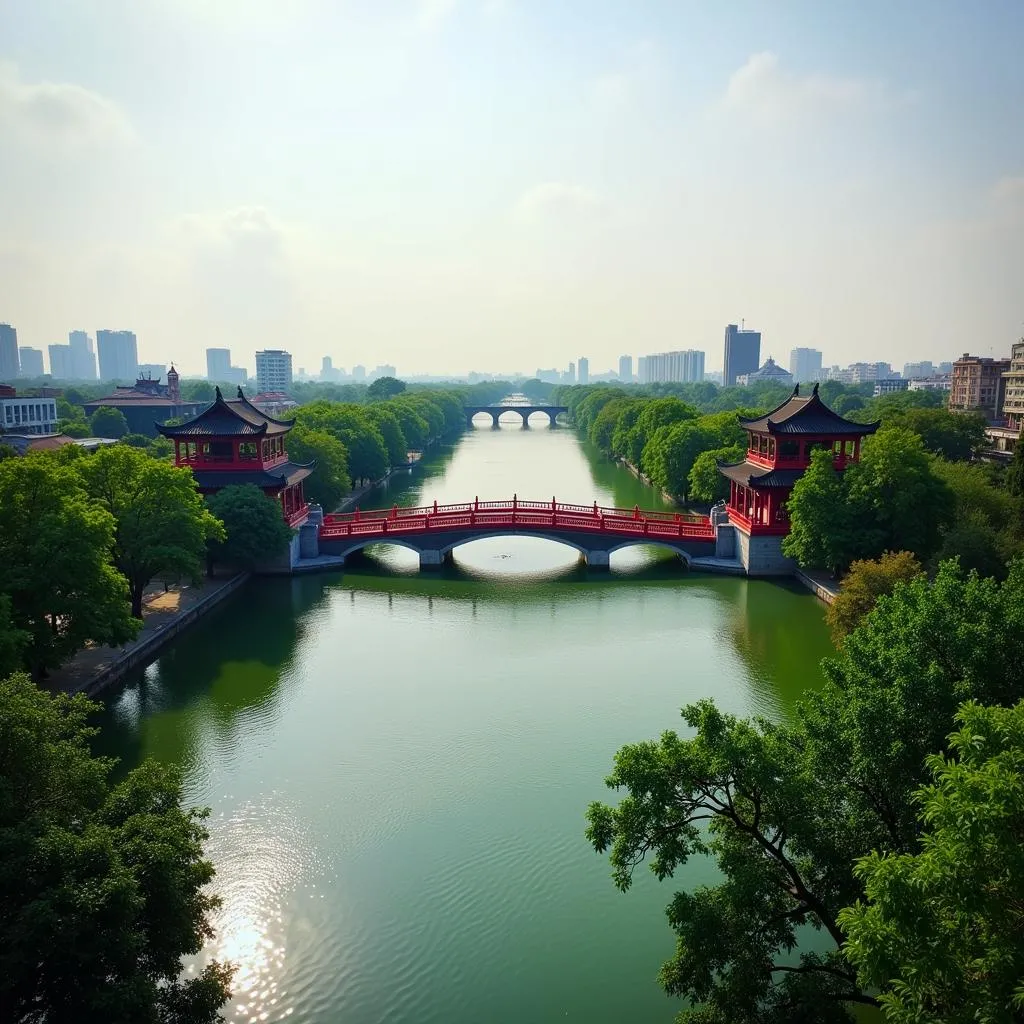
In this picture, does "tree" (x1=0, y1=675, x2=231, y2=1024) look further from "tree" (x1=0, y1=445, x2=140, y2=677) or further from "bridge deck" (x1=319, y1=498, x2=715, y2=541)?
"bridge deck" (x1=319, y1=498, x2=715, y2=541)

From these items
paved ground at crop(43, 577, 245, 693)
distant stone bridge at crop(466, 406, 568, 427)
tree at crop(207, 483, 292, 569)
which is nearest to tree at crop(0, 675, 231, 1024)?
paved ground at crop(43, 577, 245, 693)

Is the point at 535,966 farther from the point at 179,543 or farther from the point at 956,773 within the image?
the point at 179,543

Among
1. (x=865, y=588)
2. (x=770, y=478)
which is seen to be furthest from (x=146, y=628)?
(x=770, y=478)

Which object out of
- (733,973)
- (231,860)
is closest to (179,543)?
(231,860)

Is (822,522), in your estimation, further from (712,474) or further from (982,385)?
(982,385)

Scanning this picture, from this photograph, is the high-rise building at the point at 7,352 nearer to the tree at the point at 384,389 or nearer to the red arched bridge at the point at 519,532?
the tree at the point at 384,389

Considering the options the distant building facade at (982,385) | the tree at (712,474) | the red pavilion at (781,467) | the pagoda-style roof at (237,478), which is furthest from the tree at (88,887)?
the distant building facade at (982,385)

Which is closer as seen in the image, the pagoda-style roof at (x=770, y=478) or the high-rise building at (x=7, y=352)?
the pagoda-style roof at (x=770, y=478)
